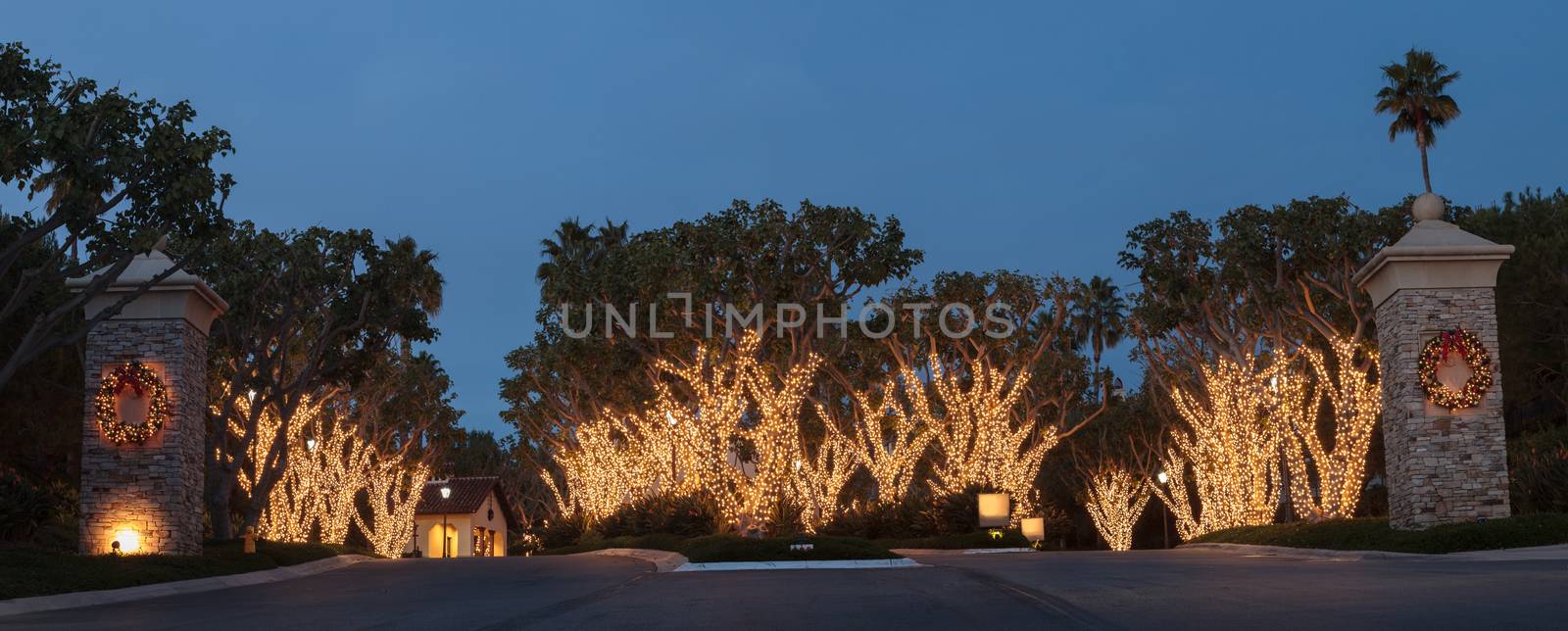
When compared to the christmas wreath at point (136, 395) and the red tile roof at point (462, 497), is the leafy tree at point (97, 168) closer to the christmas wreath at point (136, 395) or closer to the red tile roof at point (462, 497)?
the christmas wreath at point (136, 395)

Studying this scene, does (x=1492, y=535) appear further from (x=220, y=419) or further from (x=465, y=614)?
(x=220, y=419)

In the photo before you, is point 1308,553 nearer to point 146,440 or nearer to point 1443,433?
point 1443,433

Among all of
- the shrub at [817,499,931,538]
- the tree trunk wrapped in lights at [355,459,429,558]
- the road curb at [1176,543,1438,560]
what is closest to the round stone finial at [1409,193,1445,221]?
the road curb at [1176,543,1438,560]

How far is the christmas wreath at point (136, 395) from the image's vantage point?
30328 mm

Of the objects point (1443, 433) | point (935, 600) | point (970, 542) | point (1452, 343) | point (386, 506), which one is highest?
point (1452, 343)

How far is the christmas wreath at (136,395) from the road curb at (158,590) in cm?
386

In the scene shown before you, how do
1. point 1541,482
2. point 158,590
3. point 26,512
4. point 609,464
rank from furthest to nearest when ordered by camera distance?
point 609,464 → point 26,512 → point 1541,482 → point 158,590

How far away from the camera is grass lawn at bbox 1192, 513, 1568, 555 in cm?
2508

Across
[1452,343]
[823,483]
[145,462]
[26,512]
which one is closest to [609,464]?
[823,483]

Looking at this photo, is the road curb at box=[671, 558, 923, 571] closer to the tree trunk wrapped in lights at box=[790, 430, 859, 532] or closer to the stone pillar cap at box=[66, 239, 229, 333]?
the stone pillar cap at box=[66, 239, 229, 333]

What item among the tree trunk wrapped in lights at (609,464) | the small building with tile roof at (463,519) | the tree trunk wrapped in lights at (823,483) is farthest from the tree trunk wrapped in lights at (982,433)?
the small building with tile roof at (463,519)

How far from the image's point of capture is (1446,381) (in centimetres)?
2858

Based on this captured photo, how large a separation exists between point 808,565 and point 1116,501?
3685 centimetres

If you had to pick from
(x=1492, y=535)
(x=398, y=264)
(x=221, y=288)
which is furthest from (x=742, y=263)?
(x=1492, y=535)
